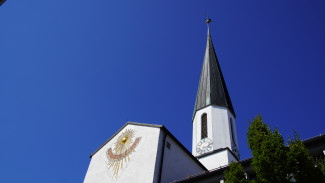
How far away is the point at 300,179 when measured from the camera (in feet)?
23.7

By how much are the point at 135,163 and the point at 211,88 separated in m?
14.7

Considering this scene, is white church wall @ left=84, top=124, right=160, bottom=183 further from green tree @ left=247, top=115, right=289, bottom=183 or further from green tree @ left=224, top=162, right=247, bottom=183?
green tree @ left=247, top=115, right=289, bottom=183

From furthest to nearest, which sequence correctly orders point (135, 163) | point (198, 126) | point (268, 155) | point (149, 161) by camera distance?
point (198, 126) < point (135, 163) < point (149, 161) < point (268, 155)

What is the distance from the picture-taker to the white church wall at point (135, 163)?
13.3 meters

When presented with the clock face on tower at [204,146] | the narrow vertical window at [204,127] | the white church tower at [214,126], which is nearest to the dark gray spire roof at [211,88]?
the white church tower at [214,126]

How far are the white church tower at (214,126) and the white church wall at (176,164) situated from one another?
3722mm

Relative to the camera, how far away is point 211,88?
87.1ft

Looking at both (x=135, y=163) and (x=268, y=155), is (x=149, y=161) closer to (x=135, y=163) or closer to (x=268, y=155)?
(x=135, y=163)

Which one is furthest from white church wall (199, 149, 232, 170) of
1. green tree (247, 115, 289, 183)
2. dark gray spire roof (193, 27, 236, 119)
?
green tree (247, 115, 289, 183)

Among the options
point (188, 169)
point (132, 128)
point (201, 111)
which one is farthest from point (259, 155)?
point (201, 111)

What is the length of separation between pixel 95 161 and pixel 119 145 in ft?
6.71

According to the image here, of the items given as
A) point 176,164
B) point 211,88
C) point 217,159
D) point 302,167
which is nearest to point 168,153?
point 176,164

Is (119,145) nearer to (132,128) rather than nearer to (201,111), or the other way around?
(132,128)

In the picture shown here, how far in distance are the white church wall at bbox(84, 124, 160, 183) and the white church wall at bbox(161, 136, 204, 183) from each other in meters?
0.81
